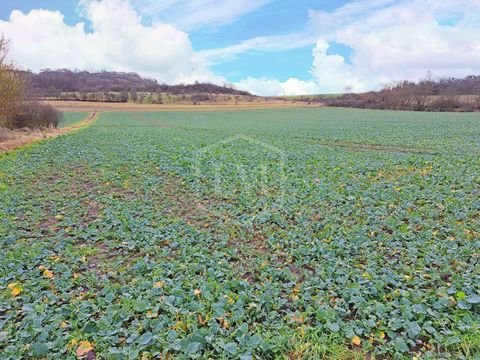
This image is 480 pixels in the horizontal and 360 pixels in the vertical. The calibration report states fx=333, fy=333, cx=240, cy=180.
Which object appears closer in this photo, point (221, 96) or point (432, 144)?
point (432, 144)

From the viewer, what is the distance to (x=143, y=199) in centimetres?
971

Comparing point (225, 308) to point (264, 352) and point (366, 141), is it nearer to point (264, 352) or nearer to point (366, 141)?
point (264, 352)

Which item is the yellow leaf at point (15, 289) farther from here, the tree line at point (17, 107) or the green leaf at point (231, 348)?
the tree line at point (17, 107)

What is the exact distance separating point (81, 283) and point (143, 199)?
186 inches

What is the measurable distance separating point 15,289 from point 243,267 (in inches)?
134

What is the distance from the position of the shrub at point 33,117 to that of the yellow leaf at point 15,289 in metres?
28.4

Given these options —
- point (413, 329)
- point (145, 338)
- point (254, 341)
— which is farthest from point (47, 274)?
point (413, 329)

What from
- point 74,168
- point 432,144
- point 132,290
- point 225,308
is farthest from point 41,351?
point 432,144

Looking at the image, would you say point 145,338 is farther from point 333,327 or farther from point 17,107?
point 17,107

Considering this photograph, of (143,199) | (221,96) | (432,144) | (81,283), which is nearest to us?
(81,283)

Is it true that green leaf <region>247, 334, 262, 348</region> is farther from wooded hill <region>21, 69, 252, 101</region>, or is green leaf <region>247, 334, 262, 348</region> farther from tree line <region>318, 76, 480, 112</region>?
wooded hill <region>21, 69, 252, 101</region>

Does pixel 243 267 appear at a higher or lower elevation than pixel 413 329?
lower

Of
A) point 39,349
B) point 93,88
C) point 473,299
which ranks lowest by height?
point 39,349

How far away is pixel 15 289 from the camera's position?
479cm
